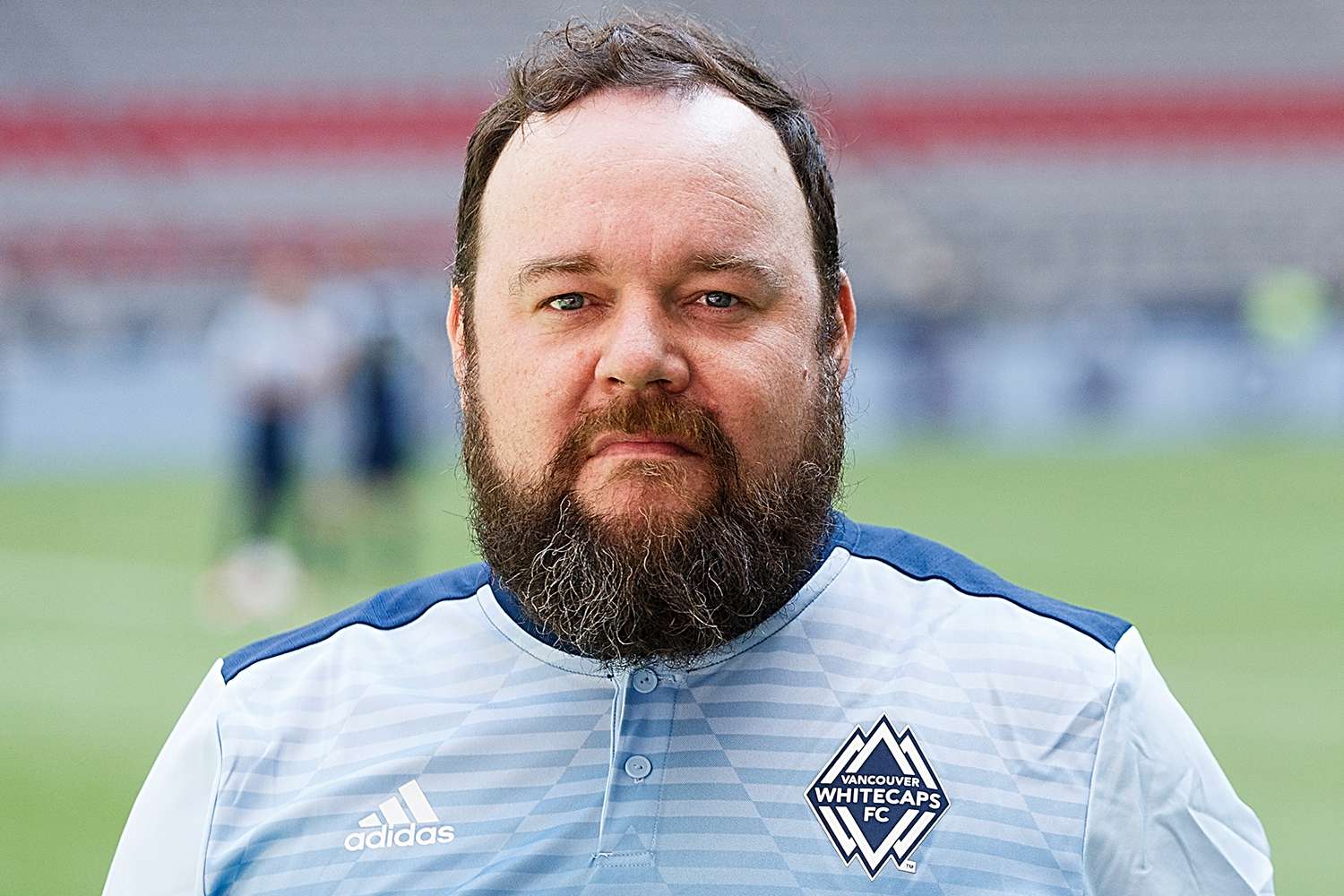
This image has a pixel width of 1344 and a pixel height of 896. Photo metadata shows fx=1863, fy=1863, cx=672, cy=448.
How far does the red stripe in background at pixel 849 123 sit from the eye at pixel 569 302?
25.3 metres

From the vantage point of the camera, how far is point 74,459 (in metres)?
19.6

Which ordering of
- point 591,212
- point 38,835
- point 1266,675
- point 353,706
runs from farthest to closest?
point 1266,675, point 38,835, point 353,706, point 591,212

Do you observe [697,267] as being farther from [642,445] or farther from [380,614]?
[380,614]

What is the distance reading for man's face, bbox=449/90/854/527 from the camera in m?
2.06

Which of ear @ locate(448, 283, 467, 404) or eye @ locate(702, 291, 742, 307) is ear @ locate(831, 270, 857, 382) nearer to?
eye @ locate(702, 291, 742, 307)

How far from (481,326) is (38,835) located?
15.7ft

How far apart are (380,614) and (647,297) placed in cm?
57

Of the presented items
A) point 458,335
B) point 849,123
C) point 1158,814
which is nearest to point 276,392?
point 458,335

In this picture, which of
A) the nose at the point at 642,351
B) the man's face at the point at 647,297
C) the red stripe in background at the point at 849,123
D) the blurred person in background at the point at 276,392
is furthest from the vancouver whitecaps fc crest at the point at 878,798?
the red stripe in background at the point at 849,123

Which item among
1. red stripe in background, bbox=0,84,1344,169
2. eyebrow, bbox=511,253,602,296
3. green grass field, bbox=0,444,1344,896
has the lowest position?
green grass field, bbox=0,444,1344,896

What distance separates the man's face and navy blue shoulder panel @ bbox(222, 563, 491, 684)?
0.24 m

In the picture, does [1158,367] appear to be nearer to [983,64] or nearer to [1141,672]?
[983,64]

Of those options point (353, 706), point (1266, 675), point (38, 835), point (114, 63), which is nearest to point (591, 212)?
point (353, 706)

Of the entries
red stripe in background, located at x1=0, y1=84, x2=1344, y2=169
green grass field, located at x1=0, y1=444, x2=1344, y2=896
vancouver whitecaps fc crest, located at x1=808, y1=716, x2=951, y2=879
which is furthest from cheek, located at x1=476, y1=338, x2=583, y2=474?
red stripe in background, located at x1=0, y1=84, x2=1344, y2=169
